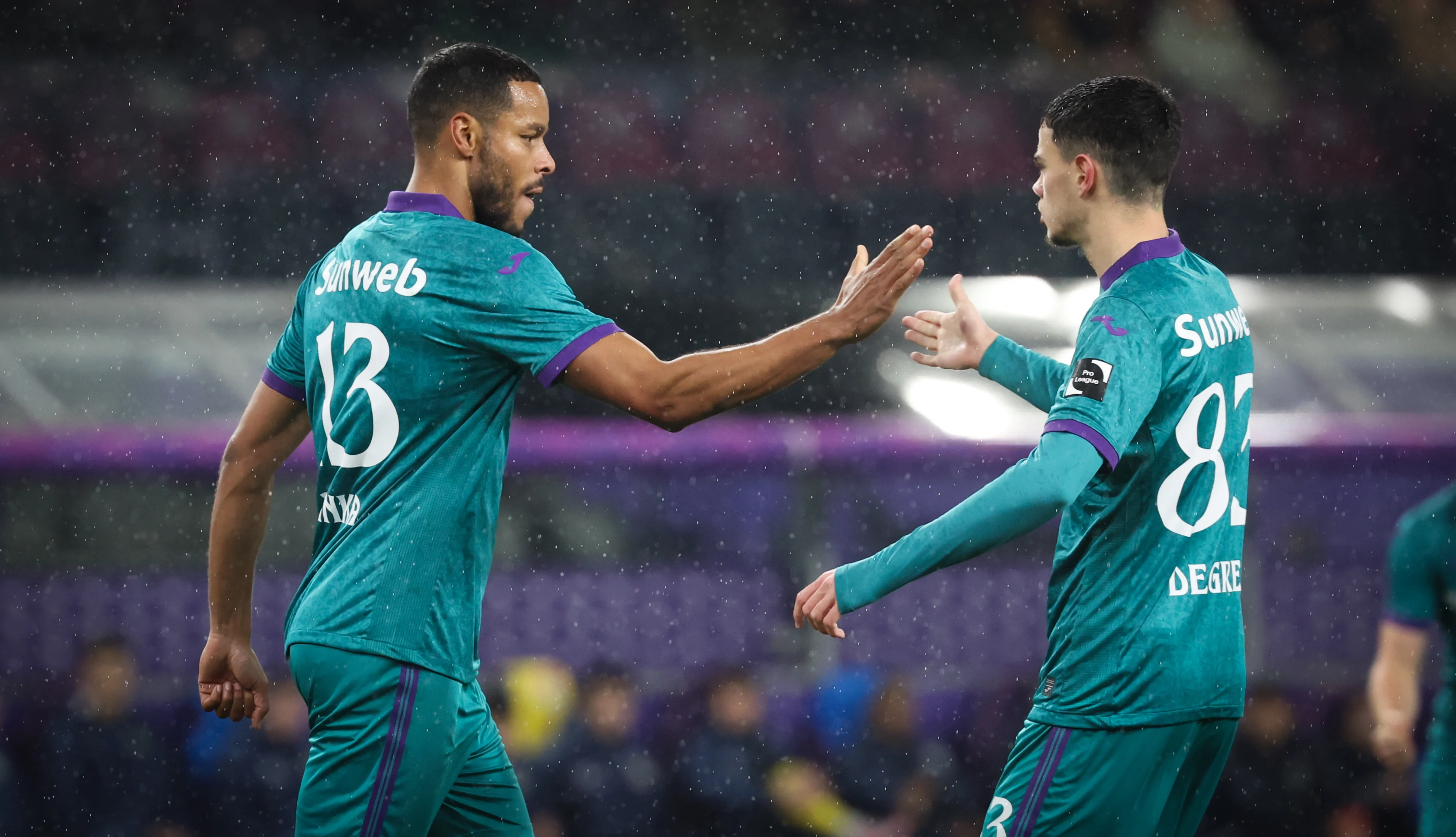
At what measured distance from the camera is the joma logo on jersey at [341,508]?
2.02 meters

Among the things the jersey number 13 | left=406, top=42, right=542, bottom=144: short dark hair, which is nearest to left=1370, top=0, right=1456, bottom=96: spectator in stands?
the jersey number 13

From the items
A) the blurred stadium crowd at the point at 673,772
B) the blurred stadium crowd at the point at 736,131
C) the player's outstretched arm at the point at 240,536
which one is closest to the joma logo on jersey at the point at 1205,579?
the player's outstretched arm at the point at 240,536

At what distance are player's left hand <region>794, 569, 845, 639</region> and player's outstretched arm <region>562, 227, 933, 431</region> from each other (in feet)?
1.04

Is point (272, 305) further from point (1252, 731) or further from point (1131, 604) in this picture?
point (1131, 604)

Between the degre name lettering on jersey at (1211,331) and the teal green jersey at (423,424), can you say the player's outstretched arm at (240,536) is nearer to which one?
the teal green jersey at (423,424)

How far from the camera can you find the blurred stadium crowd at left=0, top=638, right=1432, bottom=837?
19.9 ft

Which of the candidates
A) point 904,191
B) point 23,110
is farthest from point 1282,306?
point 23,110

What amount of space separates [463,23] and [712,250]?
2835mm

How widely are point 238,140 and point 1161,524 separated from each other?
8912mm

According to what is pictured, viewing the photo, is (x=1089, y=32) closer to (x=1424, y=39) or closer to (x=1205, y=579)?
(x=1424, y=39)

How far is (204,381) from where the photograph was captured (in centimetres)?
894

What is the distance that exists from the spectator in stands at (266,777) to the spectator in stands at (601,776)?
3.94 feet

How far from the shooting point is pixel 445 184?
2.23 metres

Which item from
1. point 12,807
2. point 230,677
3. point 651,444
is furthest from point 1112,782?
point 651,444
